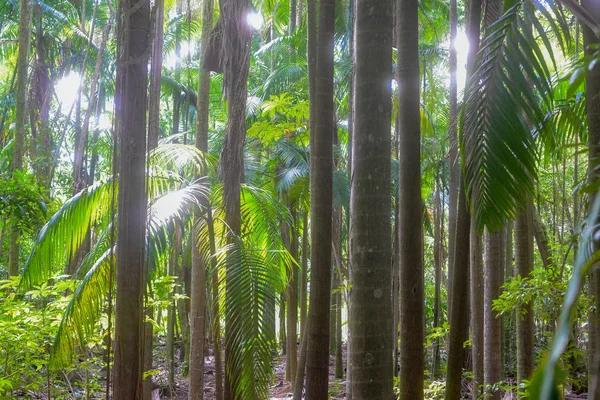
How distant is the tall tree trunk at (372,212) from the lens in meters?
3.65

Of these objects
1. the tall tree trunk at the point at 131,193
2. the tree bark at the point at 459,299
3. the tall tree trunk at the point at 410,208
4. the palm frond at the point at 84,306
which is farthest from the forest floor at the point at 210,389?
the tall tree trunk at the point at 131,193

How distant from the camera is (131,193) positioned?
4.01 meters

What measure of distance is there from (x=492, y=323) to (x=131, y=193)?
4785mm

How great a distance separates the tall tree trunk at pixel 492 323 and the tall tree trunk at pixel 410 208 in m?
2.19

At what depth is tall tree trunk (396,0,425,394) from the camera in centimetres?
488

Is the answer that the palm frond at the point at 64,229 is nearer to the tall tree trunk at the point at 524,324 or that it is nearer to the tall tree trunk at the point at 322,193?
the tall tree trunk at the point at 322,193

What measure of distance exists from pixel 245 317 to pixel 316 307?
0.76 metres

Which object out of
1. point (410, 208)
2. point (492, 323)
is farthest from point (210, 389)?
point (410, 208)

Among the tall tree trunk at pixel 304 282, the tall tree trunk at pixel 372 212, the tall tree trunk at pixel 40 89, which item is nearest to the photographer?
the tall tree trunk at pixel 372 212

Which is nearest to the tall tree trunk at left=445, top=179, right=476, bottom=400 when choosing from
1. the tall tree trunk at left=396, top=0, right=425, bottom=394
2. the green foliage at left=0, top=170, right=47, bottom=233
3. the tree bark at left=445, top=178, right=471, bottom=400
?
the tree bark at left=445, top=178, right=471, bottom=400

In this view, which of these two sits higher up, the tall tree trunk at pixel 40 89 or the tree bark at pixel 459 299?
the tall tree trunk at pixel 40 89

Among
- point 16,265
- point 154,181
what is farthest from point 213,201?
point 16,265

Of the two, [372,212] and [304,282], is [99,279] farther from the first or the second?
[304,282]

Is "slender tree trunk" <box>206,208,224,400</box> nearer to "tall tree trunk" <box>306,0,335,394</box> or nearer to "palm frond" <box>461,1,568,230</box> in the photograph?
"tall tree trunk" <box>306,0,335,394</box>
